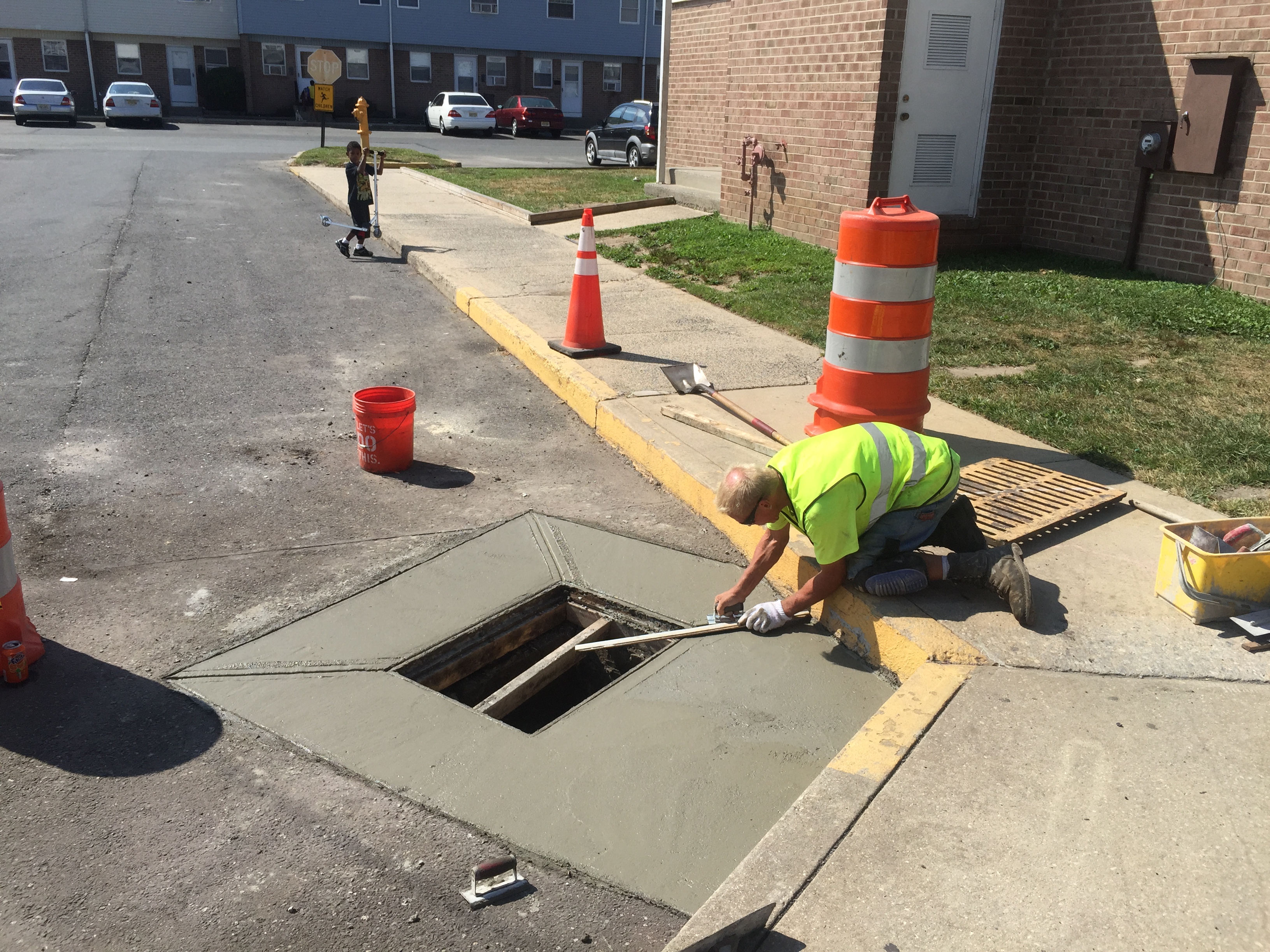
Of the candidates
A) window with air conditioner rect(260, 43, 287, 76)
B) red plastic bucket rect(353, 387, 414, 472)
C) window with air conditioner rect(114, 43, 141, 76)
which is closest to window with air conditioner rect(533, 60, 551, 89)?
window with air conditioner rect(260, 43, 287, 76)

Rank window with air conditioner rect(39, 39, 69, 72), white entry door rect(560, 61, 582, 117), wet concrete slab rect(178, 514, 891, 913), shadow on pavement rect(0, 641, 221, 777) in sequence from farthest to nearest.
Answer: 1. white entry door rect(560, 61, 582, 117)
2. window with air conditioner rect(39, 39, 69, 72)
3. shadow on pavement rect(0, 641, 221, 777)
4. wet concrete slab rect(178, 514, 891, 913)

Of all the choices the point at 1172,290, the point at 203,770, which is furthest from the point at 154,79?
the point at 203,770

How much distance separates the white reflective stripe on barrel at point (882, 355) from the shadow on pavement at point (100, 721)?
347 centimetres

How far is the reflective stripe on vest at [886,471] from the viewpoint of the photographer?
13.5 ft

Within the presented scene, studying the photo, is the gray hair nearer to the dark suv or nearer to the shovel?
the shovel

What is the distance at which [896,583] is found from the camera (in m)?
4.21

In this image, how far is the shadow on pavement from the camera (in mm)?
3451

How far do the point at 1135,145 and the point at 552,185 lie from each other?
37.3ft

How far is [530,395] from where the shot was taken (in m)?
7.50

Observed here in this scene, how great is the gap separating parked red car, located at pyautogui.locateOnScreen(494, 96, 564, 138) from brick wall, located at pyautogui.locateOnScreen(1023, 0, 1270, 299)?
3402 cm

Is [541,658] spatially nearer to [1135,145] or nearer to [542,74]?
[1135,145]

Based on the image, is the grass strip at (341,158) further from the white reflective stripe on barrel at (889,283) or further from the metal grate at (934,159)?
the white reflective stripe on barrel at (889,283)

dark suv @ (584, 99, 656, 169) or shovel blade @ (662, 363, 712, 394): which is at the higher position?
dark suv @ (584, 99, 656, 169)

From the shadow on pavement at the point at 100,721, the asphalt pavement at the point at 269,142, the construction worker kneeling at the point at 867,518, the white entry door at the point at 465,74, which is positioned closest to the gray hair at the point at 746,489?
the construction worker kneeling at the point at 867,518
